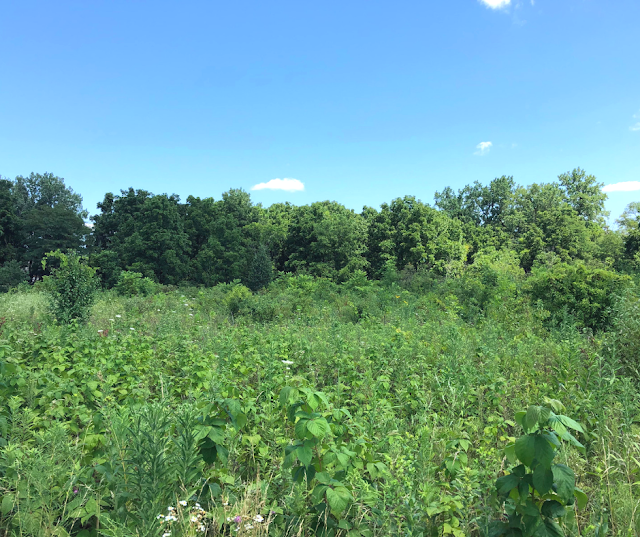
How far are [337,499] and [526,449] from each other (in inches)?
39.4

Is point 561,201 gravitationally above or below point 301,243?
above

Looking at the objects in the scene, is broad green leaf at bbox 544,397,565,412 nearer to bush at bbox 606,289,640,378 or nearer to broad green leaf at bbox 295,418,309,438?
broad green leaf at bbox 295,418,309,438

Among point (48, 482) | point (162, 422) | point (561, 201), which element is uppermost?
point (561, 201)

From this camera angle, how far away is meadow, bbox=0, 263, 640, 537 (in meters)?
2.08

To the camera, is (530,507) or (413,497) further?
(413,497)

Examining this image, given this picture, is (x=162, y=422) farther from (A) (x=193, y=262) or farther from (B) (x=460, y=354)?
(A) (x=193, y=262)

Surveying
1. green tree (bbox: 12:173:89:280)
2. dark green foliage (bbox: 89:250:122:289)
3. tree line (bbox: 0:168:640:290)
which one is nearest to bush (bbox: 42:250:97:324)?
tree line (bbox: 0:168:640:290)

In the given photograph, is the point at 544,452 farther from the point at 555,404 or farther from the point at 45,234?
the point at 45,234

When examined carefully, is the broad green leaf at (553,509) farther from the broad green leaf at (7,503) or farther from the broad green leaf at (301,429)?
the broad green leaf at (7,503)

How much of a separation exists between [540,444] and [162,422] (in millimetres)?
1974

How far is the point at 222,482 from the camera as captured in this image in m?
2.48

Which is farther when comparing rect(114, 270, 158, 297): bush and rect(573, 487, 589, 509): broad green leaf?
rect(114, 270, 158, 297): bush

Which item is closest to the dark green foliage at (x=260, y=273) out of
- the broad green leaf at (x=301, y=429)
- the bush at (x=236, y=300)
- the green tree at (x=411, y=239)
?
the green tree at (x=411, y=239)

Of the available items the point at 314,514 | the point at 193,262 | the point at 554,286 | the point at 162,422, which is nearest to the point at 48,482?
the point at 162,422
